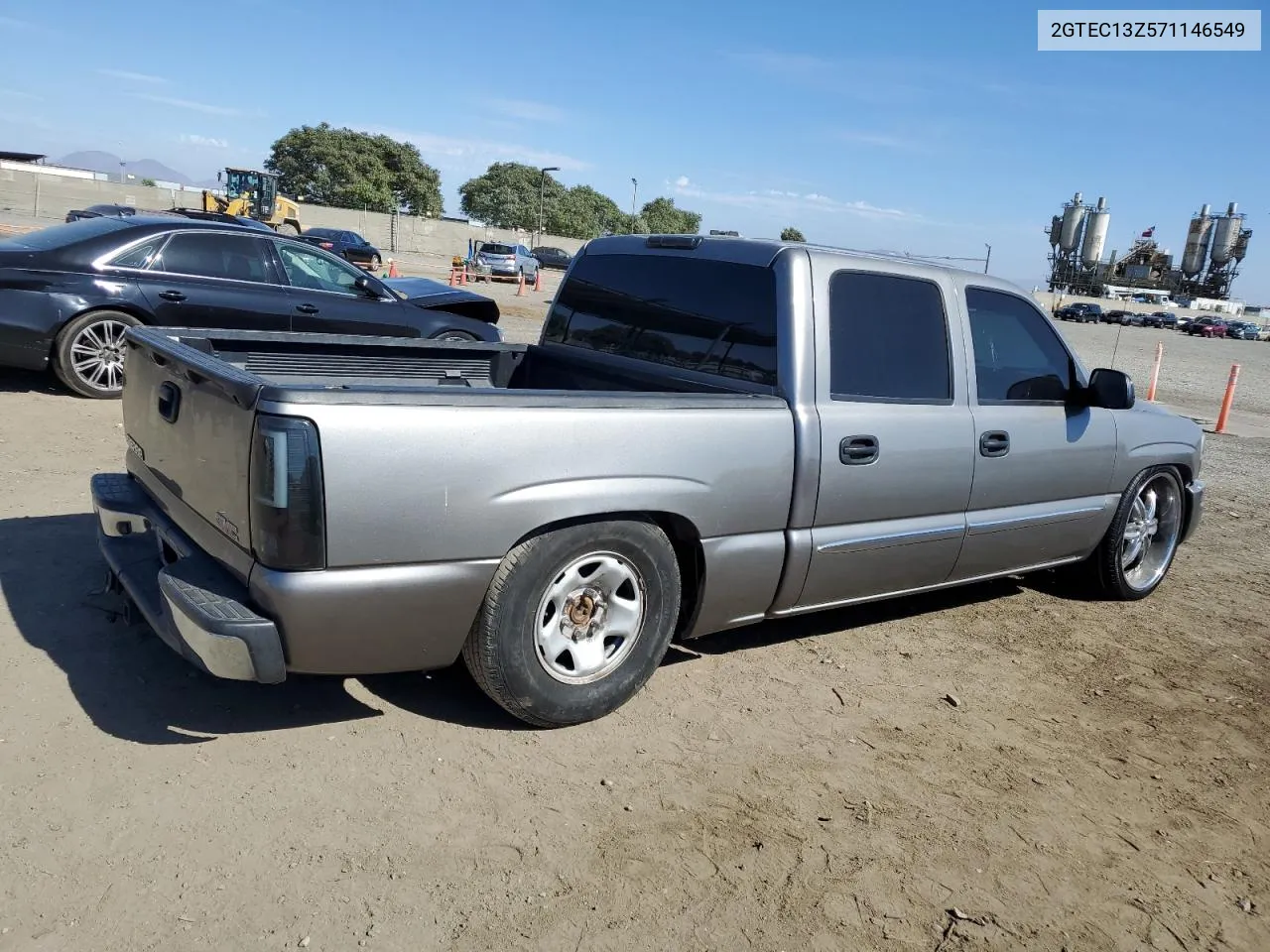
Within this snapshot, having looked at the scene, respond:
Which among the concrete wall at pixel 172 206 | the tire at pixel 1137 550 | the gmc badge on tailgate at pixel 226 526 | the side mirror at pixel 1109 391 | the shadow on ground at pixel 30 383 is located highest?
the concrete wall at pixel 172 206

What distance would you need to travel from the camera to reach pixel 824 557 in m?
3.99

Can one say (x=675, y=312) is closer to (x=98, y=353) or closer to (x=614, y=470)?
(x=614, y=470)

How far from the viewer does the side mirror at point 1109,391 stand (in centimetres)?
487

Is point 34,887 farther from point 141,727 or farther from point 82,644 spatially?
point 82,644

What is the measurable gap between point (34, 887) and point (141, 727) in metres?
0.83

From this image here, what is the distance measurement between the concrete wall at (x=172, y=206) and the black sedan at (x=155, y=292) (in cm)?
4275

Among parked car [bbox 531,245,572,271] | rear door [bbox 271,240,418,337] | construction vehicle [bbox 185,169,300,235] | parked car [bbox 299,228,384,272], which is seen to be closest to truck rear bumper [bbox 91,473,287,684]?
rear door [bbox 271,240,418,337]

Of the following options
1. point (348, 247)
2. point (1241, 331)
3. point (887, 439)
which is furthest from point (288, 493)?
point (1241, 331)

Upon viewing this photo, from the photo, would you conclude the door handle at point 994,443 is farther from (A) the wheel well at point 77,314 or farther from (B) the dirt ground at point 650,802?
(A) the wheel well at point 77,314

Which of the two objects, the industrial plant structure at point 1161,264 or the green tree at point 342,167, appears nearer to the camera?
the green tree at point 342,167

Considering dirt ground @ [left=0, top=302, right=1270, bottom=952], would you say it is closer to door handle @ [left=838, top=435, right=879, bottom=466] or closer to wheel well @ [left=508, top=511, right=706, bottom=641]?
wheel well @ [left=508, top=511, right=706, bottom=641]

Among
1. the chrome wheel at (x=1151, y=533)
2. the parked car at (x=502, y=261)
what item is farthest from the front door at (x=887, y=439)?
the parked car at (x=502, y=261)

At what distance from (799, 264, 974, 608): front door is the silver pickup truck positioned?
0.04ft

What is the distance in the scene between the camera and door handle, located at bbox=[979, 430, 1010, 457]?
447 centimetres
